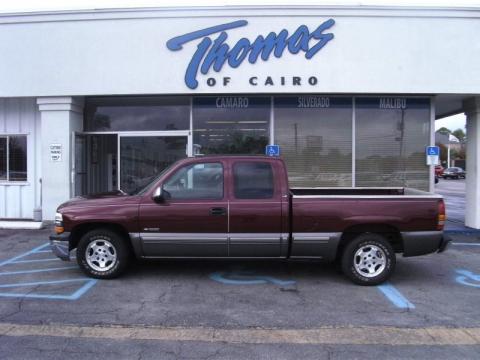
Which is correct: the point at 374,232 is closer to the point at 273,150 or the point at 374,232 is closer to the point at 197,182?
the point at 197,182

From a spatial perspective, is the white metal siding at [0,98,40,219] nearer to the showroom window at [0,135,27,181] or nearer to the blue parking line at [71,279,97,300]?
the showroom window at [0,135,27,181]

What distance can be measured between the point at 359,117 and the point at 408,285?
19.5 ft

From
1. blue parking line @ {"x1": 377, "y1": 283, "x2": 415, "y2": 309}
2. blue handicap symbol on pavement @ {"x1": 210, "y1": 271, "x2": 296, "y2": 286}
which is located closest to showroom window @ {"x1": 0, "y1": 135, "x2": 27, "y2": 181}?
blue handicap symbol on pavement @ {"x1": 210, "y1": 271, "x2": 296, "y2": 286}

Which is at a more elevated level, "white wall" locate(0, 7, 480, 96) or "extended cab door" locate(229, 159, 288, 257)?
"white wall" locate(0, 7, 480, 96)

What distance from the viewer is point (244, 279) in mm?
6969

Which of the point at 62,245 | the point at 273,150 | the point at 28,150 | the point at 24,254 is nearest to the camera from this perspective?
the point at 62,245

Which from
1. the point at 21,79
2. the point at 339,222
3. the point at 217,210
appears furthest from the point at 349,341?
the point at 21,79

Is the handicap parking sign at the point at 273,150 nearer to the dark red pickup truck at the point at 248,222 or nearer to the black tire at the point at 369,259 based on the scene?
the dark red pickup truck at the point at 248,222

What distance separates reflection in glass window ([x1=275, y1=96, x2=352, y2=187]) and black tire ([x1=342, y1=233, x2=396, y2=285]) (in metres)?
5.20

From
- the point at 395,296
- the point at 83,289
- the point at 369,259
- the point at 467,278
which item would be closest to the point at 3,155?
the point at 83,289

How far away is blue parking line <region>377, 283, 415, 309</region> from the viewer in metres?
5.82

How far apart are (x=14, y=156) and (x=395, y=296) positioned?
34.6 feet

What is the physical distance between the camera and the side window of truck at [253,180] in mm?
6680

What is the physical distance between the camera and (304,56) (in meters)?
11.1
